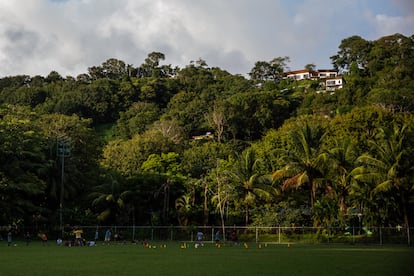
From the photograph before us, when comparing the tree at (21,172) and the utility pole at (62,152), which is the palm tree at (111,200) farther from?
the tree at (21,172)

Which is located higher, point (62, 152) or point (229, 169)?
point (62, 152)

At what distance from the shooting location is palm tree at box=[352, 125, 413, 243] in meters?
40.8

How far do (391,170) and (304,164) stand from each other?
7367 mm

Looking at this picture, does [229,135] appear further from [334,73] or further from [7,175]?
[334,73]

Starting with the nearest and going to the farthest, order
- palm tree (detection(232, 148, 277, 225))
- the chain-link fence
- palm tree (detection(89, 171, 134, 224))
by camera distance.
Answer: the chain-link fence
palm tree (detection(232, 148, 277, 225))
palm tree (detection(89, 171, 134, 224))

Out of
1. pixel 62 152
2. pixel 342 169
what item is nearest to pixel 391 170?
pixel 342 169

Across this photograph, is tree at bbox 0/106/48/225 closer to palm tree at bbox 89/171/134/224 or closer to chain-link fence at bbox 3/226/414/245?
chain-link fence at bbox 3/226/414/245

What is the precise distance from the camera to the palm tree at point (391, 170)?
40781 millimetres

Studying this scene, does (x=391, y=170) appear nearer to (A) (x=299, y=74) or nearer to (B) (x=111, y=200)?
(B) (x=111, y=200)

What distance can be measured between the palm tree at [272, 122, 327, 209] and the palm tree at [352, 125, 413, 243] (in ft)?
12.0

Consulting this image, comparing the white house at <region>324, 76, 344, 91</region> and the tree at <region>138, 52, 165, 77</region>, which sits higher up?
the tree at <region>138, 52, 165, 77</region>

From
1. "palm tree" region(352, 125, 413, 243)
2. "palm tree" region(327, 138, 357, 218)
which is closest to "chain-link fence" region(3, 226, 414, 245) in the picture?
"palm tree" region(352, 125, 413, 243)

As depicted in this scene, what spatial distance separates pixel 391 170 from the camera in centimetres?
4047

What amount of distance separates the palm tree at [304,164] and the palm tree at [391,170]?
3665 millimetres
